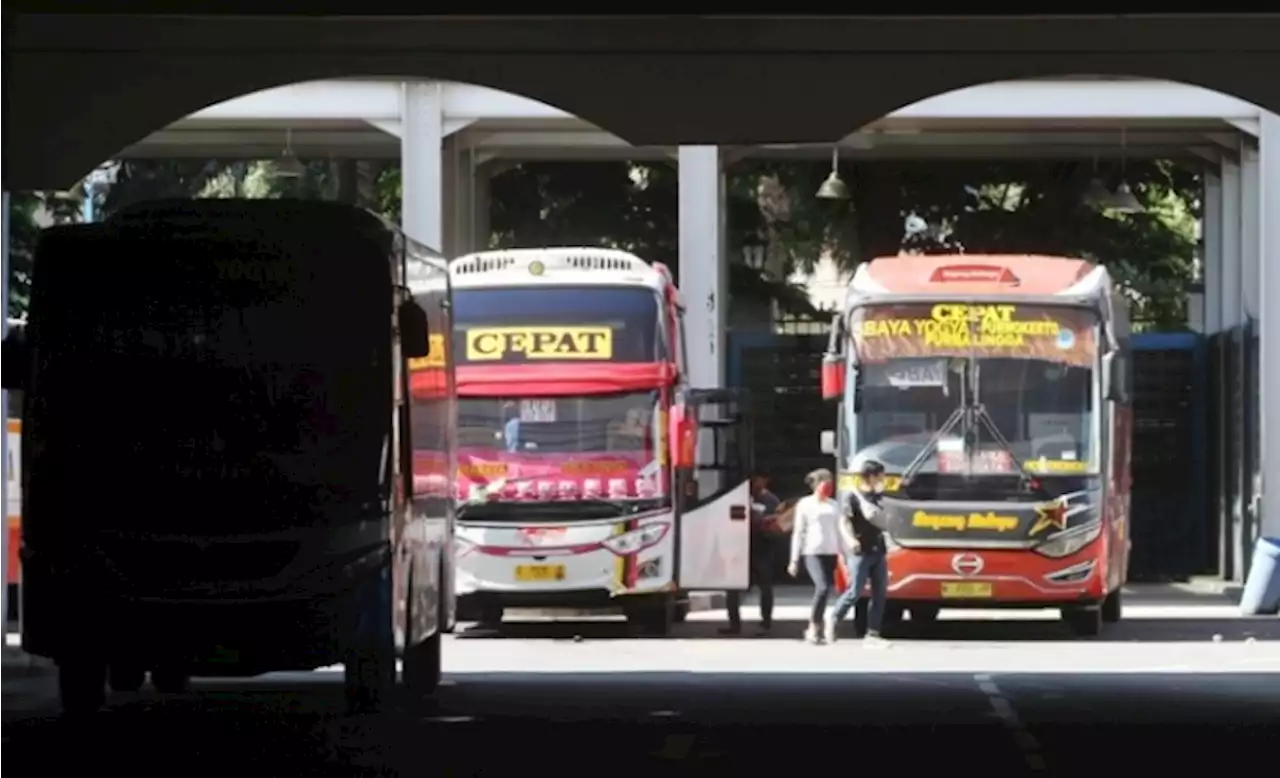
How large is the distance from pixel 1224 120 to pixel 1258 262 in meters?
2.85

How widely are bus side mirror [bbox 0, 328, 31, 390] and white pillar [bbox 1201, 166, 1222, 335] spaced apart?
22.8 metres

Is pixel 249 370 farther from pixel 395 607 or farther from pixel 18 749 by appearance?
pixel 18 749

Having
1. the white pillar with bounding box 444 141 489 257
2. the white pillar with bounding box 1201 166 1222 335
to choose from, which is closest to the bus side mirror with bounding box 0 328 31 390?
the white pillar with bounding box 444 141 489 257

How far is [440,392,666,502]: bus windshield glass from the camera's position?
27.3 meters

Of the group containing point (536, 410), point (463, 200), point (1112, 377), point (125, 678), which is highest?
point (463, 200)

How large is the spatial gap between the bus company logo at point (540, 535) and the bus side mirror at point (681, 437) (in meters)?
1.36

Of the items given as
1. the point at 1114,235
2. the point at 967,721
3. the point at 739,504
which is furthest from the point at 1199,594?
the point at 967,721

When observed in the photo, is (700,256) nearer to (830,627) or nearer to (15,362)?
(830,627)

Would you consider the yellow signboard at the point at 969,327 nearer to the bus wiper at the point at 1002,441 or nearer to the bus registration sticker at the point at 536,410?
the bus wiper at the point at 1002,441

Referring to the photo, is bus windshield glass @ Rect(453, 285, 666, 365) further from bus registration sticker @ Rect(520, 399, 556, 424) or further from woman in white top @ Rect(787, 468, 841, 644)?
woman in white top @ Rect(787, 468, 841, 644)

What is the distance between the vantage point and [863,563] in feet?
85.1

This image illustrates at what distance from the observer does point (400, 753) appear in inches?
595

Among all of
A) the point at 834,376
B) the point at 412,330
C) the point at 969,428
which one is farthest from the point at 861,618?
the point at 412,330

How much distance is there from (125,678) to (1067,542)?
34.3 ft
